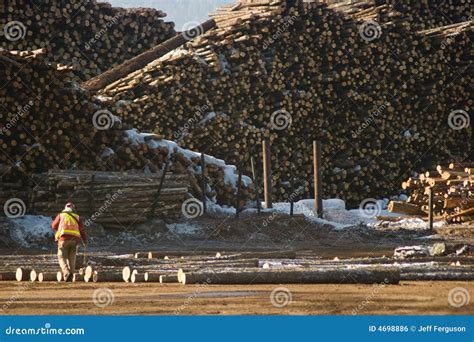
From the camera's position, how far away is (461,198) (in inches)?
1043

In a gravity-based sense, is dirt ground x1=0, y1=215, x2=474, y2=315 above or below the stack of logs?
below

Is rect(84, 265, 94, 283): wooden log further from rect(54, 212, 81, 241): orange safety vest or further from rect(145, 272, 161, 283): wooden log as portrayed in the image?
rect(54, 212, 81, 241): orange safety vest

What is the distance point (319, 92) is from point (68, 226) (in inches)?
659

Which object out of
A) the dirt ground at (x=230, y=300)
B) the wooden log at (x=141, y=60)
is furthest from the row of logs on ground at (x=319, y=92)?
the dirt ground at (x=230, y=300)

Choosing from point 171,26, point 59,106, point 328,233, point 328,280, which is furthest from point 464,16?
point 328,280

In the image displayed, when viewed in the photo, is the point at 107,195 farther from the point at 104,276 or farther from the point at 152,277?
the point at 152,277

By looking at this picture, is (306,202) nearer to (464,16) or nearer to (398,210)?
Answer: (398,210)

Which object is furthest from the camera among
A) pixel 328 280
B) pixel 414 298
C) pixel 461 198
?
pixel 461 198

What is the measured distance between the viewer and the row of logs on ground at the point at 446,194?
26375 mm

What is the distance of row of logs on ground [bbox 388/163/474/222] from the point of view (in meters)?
26.4

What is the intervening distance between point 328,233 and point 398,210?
12.9 feet

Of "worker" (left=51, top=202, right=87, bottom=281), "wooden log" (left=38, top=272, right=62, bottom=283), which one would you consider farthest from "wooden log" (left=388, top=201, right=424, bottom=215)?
"wooden log" (left=38, top=272, right=62, bottom=283)

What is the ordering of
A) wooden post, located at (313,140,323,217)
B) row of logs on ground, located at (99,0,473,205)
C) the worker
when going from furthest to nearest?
row of logs on ground, located at (99,0,473,205) < wooden post, located at (313,140,323,217) < the worker

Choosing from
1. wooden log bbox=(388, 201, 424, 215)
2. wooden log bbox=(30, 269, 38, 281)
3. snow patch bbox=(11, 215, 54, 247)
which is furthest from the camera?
wooden log bbox=(388, 201, 424, 215)
